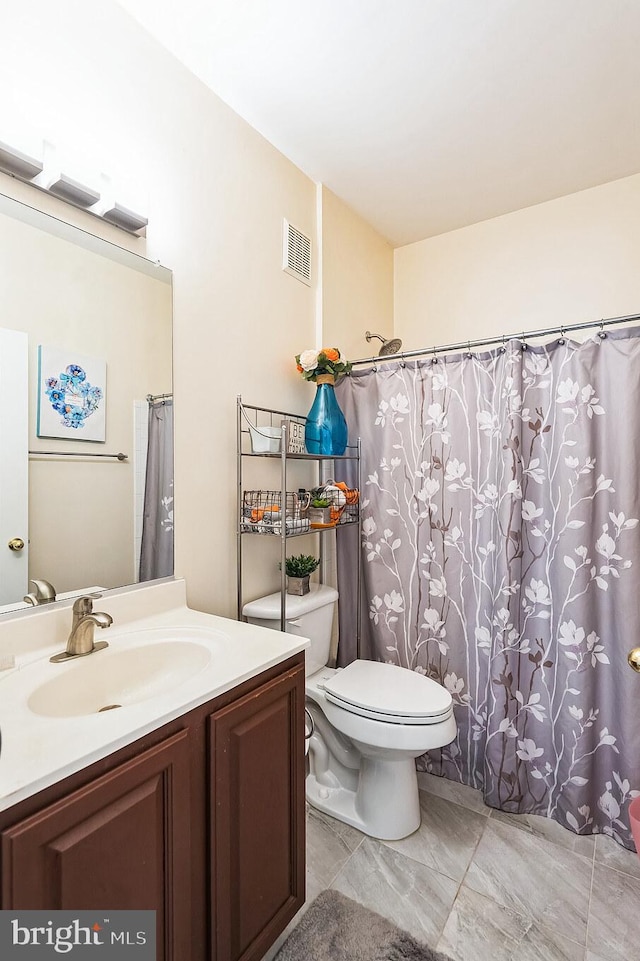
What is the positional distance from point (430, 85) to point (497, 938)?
263 centimetres

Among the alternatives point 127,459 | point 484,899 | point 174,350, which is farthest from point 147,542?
point 484,899

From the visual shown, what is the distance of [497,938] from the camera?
49.9 inches

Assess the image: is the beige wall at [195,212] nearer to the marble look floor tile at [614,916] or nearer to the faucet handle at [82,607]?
the faucet handle at [82,607]

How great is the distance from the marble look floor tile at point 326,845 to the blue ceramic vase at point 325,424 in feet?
4.47

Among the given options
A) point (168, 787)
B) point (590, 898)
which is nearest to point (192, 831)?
point (168, 787)

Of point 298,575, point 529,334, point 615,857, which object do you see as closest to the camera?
point 615,857

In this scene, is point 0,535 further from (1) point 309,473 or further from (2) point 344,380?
(2) point 344,380

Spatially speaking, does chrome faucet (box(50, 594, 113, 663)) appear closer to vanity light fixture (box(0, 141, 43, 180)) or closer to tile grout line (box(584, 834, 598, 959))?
vanity light fixture (box(0, 141, 43, 180))

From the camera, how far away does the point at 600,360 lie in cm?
167

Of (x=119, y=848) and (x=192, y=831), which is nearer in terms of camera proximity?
(x=119, y=848)

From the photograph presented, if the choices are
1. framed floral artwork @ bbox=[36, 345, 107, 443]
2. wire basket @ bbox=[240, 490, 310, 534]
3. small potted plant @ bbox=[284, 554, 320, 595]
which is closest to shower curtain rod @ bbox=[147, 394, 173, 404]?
framed floral artwork @ bbox=[36, 345, 107, 443]

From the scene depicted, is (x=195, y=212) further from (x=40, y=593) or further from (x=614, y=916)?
(x=614, y=916)

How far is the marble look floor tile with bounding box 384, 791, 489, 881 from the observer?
153cm

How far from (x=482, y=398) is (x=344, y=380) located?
644mm
